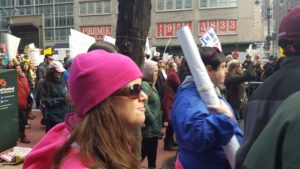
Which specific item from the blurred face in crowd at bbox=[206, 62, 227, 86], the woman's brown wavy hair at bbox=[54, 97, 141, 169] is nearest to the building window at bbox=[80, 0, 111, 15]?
the blurred face in crowd at bbox=[206, 62, 227, 86]

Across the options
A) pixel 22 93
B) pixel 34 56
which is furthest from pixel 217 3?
pixel 22 93

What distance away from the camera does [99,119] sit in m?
1.66

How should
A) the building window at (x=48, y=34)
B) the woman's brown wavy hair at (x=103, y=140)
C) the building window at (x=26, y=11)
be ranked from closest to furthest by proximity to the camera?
the woman's brown wavy hair at (x=103, y=140)
the building window at (x=48, y=34)
the building window at (x=26, y=11)

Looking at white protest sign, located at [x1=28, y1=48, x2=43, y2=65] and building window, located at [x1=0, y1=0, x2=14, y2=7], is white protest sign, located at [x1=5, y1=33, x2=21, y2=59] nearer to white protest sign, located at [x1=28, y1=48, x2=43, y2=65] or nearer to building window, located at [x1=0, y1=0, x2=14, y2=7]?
white protest sign, located at [x1=28, y1=48, x2=43, y2=65]

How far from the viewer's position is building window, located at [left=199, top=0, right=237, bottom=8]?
4603cm

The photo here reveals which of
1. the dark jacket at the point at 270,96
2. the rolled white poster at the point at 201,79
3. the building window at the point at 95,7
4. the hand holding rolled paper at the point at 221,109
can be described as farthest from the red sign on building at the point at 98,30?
the dark jacket at the point at 270,96

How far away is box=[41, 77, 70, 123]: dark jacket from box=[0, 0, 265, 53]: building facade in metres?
37.6

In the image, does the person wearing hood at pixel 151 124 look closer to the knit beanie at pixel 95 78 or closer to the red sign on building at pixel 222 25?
the knit beanie at pixel 95 78

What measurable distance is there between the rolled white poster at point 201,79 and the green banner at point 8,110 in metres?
4.48

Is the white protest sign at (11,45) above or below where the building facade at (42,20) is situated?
below

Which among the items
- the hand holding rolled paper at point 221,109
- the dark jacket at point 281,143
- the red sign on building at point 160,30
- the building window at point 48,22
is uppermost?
the building window at point 48,22

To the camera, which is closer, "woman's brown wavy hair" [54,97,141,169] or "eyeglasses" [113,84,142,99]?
"woman's brown wavy hair" [54,97,141,169]

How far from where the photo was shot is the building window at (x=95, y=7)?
51688 mm

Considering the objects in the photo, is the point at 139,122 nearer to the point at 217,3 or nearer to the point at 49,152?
the point at 49,152
